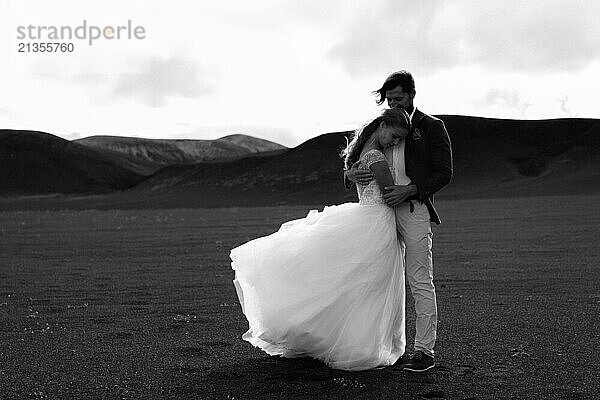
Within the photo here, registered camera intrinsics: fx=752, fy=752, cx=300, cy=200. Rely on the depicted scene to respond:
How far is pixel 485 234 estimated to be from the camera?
85.1 ft

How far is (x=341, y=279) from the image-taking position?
6.15 meters

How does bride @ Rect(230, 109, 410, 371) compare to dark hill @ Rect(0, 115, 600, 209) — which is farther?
dark hill @ Rect(0, 115, 600, 209)

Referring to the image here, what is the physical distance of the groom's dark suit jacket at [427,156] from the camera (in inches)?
249

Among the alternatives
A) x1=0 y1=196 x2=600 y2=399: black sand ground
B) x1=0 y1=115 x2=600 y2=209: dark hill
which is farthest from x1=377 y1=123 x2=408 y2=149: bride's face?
x1=0 y1=115 x2=600 y2=209: dark hill

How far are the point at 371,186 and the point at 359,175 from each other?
140 millimetres

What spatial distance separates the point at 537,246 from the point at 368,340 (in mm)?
15449

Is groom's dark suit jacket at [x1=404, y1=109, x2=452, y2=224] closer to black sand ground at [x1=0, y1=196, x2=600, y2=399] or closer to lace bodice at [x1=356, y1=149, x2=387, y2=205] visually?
lace bodice at [x1=356, y1=149, x2=387, y2=205]

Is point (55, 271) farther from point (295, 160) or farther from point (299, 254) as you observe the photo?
point (295, 160)

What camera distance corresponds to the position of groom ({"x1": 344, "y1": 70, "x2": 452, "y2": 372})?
20.7 feet

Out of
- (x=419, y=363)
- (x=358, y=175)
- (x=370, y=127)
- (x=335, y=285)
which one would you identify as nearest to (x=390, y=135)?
(x=370, y=127)

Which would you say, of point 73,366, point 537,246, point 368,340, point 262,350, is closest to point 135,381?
point 73,366

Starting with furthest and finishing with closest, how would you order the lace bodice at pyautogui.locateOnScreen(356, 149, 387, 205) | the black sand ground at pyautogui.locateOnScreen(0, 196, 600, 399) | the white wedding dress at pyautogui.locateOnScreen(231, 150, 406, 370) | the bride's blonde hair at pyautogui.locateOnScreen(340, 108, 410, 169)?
the lace bodice at pyautogui.locateOnScreen(356, 149, 387, 205) → the bride's blonde hair at pyautogui.locateOnScreen(340, 108, 410, 169) → the white wedding dress at pyautogui.locateOnScreen(231, 150, 406, 370) → the black sand ground at pyautogui.locateOnScreen(0, 196, 600, 399)

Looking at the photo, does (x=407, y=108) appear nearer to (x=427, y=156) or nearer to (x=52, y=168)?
(x=427, y=156)

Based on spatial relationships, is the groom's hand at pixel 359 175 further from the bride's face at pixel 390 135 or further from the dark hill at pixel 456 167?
the dark hill at pixel 456 167
